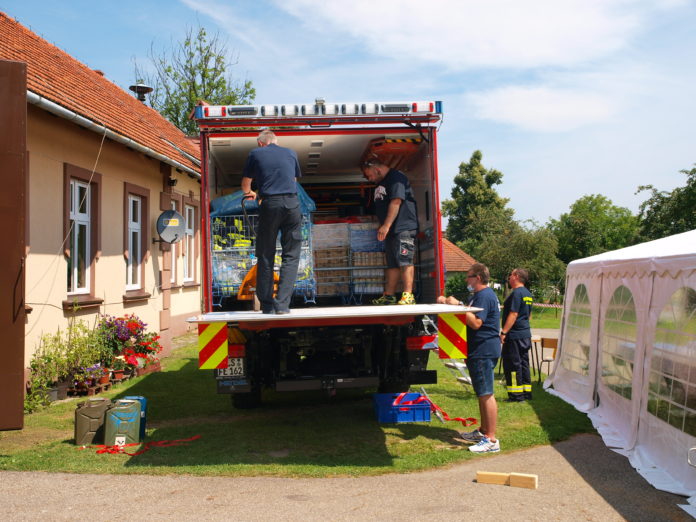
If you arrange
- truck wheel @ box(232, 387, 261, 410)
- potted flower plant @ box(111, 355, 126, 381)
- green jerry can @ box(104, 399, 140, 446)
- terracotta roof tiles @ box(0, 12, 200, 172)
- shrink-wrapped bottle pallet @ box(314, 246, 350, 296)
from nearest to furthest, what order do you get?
green jerry can @ box(104, 399, 140, 446), shrink-wrapped bottle pallet @ box(314, 246, 350, 296), truck wheel @ box(232, 387, 261, 410), terracotta roof tiles @ box(0, 12, 200, 172), potted flower plant @ box(111, 355, 126, 381)

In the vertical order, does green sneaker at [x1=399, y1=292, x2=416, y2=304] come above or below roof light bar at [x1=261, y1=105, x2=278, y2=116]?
below

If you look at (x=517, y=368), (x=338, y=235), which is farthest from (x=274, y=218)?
(x=517, y=368)

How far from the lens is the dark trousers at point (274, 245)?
6.15 m

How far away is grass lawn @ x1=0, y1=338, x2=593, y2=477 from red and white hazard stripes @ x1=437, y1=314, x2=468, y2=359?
92 cm

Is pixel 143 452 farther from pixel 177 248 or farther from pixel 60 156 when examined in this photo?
pixel 177 248

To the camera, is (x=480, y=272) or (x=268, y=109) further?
(x=268, y=109)

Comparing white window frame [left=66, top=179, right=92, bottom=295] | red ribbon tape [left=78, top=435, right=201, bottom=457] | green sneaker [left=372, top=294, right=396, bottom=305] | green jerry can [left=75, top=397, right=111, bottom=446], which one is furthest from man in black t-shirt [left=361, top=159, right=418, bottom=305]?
white window frame [left=66, top=179, right=92, bottom=295]

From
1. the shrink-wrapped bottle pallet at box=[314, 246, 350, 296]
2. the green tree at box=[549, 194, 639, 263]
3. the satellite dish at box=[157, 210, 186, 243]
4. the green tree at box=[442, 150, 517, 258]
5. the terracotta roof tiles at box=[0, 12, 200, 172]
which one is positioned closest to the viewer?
the shrink-wrapped bottle pallet at box=[314, 246, 350, 296]

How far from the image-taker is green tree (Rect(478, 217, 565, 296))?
3888 centimetres

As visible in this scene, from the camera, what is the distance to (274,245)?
6219 millimetres

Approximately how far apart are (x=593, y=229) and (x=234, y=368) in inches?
2042

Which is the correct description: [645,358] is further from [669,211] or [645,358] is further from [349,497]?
[669,211]

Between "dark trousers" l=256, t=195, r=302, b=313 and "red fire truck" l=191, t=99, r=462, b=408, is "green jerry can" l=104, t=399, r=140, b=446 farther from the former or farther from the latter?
"dark trousers" l=256, t=195, r=302, b=313

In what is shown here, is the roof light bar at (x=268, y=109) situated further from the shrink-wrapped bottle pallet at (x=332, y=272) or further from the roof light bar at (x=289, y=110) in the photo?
the shrink-wrapped bottle pallet at (x=332, y=272)
